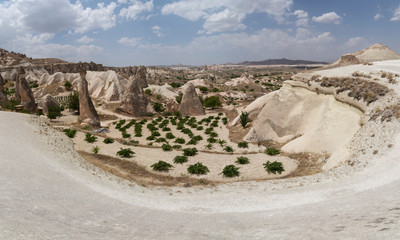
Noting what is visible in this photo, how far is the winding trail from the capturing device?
18.3 ft

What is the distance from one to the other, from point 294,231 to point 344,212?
212cm

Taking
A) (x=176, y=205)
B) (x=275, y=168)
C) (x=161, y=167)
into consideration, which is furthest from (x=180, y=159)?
(x=176, y=205)

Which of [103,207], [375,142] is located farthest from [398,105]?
[103,207]

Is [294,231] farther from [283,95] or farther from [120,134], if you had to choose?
[120,134]

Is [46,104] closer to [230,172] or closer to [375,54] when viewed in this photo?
[230,172]

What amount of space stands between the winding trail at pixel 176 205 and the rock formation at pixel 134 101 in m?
24.0

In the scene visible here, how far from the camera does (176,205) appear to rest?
938cm

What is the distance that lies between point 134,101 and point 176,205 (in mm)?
30001

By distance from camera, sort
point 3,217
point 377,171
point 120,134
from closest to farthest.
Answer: point 3,217 → point 377,171 → point 120,134

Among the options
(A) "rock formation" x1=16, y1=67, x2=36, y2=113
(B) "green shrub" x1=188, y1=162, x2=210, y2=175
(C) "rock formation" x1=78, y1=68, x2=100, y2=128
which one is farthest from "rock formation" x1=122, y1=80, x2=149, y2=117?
(B) "green shrub" x1=188, y1=162, x2=210, y2=175

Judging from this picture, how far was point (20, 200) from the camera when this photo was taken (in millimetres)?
6734

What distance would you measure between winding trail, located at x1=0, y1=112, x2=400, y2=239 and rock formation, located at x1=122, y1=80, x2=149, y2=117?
24030mm

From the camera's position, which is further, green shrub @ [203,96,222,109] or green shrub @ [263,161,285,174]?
green shrub @ [203,96,222,109]

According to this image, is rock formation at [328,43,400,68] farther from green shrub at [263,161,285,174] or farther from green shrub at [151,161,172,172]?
green shrub at [151,161,172,172]
